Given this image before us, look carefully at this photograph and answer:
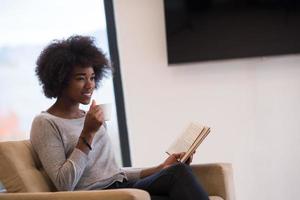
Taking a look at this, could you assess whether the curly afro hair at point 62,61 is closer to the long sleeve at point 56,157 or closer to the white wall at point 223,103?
the long sleeve at point 56,157

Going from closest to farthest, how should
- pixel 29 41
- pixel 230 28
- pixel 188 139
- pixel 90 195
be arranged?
pixel 90 195 → pixel 188 139 → pixel 230 28 → pixel 29 41

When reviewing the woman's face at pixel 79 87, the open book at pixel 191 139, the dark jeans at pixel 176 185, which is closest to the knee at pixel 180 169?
the dark jeans at pixel 176 185

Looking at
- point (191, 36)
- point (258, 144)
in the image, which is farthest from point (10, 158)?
point (258, 144)

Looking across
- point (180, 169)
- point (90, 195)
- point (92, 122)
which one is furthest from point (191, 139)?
point (90, 195)

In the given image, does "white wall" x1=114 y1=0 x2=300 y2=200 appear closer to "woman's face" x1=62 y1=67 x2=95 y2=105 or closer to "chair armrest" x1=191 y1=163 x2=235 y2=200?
"chair armrest" x1=191 y1=163 x2=235 y2=200

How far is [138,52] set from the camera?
266 centimetres

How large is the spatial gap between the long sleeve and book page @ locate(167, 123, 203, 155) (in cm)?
47

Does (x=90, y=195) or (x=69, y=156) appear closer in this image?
(x=90, y=195)

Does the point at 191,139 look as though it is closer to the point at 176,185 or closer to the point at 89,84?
the point at 176,185

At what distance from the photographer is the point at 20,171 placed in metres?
1.57

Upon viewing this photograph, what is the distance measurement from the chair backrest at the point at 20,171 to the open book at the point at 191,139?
1.87 feet

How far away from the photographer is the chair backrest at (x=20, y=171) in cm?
156

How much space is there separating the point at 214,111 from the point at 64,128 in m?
1.25

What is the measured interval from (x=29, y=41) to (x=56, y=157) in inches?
56.2
